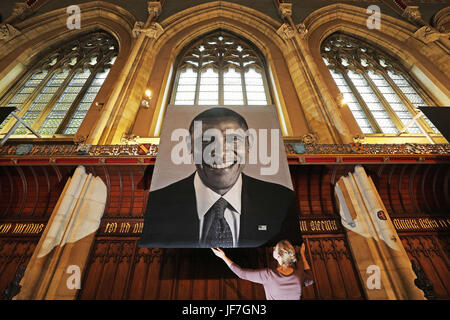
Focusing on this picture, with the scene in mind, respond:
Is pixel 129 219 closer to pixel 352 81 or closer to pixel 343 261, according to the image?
pixel 343 261

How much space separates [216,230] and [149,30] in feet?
26.7

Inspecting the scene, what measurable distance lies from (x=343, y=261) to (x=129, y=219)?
164 inches

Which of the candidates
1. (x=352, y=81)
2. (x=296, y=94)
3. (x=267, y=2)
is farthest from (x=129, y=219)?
(x=267, y=2)

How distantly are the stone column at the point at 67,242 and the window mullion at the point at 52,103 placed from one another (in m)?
3.74

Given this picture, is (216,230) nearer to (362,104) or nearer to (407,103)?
(362,104)

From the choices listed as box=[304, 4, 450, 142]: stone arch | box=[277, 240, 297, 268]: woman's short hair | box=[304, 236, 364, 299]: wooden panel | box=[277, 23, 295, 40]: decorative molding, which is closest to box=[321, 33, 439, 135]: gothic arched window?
box=[304, 4, 450, 142]: stone arch

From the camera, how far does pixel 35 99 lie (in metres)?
7.23

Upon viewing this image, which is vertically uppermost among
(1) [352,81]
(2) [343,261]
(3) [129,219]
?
(1) [352,81]

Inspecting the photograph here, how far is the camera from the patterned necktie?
315cm

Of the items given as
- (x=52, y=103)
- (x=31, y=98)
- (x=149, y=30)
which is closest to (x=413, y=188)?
(x=149, y=30)

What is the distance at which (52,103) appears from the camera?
7.06m

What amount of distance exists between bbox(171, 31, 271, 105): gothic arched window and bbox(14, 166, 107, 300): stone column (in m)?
4.28

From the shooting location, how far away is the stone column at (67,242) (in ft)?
10.3
